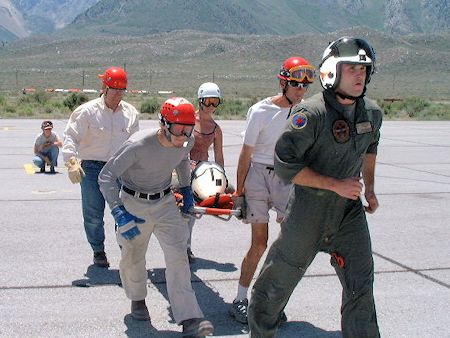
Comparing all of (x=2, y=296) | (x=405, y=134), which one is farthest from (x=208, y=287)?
(x=405, y=134)

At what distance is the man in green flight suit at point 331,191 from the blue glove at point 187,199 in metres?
1.30

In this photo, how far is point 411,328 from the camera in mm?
5566

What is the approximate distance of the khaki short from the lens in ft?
18.4

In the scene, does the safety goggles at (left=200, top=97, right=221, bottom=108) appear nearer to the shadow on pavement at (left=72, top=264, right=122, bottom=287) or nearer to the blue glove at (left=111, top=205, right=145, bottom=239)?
the shadow on pavement at (left=72, top=264, right=122, bottom=287)

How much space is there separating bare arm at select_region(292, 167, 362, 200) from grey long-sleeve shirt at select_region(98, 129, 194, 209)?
4.61ft

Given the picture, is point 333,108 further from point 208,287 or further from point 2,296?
point 2,296

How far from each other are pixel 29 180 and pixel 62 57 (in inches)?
5219

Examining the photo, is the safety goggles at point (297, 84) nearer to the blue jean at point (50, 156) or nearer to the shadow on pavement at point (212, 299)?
the shadow on pavement at point (212, 299)

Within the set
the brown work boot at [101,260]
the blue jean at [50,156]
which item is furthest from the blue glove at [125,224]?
the blue jean at [50,156]

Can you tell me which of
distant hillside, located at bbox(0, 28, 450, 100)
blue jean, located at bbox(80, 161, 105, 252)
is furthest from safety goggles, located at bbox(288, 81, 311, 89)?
distant hillside, located at bbox(0, 28, 450, 100)

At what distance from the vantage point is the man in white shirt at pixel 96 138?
670 cm

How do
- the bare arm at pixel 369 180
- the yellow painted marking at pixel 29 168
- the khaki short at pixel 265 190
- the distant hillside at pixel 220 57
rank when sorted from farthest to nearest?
1. the distant hillside at pixel 220 57
2. the yellow painted marking at pixel 29 168
3. the khaki short at pixel 265 190
4. the bare arm at pixel 369 180

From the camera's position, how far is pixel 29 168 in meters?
13.8

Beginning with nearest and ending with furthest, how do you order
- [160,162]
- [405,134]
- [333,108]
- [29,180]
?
[333,108]
[160,162]
[29,180]
[405,134]
